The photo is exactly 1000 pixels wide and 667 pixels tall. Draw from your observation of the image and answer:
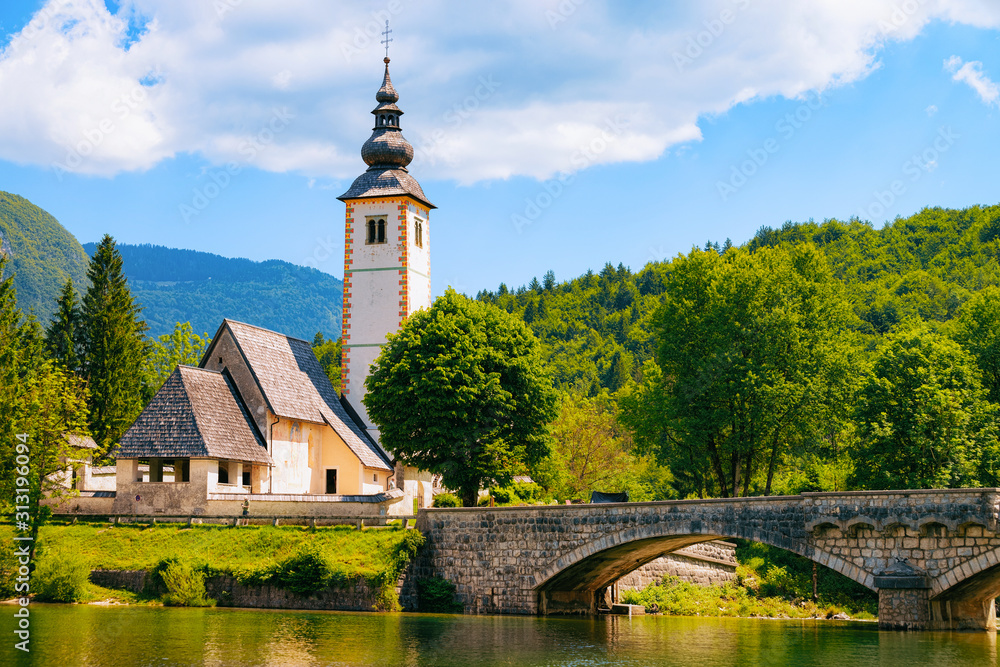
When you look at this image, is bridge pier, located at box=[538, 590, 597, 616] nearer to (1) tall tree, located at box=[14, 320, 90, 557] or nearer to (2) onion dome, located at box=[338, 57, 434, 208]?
(1) tall tree, located at box=[14, 320, 90, 557]

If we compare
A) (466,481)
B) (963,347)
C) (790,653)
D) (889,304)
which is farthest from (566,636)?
(889,304)

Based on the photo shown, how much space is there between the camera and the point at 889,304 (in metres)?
74.8

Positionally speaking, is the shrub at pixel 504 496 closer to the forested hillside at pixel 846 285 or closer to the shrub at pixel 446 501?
the shrub at pixel 446 501

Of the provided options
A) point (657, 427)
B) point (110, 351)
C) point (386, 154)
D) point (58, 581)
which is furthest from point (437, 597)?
point (110, 351)

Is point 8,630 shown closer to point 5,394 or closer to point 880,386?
point 5,394

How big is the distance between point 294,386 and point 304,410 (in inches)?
59.4

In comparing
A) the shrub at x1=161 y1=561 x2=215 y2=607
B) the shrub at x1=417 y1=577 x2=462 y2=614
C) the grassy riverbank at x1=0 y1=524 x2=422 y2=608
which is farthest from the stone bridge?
the shrub at x1=161 y1=561 x2=215 y2=607

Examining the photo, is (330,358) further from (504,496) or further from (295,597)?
(295,597)

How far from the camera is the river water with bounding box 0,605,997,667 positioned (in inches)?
900

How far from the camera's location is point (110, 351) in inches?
2311

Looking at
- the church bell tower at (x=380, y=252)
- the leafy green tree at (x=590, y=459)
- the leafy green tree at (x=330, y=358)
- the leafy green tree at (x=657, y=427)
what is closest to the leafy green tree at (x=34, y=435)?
the church bell tower at (x=380, y=252)

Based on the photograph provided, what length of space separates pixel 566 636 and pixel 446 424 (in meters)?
14.1

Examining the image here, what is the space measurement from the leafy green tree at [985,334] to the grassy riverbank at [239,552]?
2511cm

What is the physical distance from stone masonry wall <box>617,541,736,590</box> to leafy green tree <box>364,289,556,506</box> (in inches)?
255
